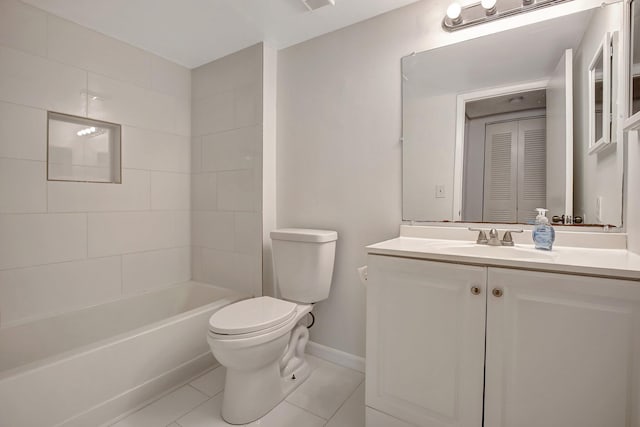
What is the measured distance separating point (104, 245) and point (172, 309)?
26.8 inches

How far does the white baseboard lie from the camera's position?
1.80 meters

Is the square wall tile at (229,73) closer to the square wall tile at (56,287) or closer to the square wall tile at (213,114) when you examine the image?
the square wall tile at (213,114)

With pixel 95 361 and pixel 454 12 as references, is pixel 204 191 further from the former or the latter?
pixel 454 12

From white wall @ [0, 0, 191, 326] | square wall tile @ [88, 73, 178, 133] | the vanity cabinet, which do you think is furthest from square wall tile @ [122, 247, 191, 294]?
the vanity cabinet

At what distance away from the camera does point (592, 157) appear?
4.03ft

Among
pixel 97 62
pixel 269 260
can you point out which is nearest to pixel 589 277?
pixel 269 260

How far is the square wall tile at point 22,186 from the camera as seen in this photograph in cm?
153

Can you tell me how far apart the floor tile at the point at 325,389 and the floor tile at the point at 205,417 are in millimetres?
358

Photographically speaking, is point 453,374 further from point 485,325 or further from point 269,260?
point 269,260

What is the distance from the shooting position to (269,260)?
2.07 meters

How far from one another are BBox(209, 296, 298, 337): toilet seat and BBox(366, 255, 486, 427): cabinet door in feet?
1.52

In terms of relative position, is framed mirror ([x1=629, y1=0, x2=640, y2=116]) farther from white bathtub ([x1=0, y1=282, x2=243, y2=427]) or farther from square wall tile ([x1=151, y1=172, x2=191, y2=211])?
square wall tile ([x1=151, y1=172, x2=191, y2=211])

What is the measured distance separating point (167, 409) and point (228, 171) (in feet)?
4.98

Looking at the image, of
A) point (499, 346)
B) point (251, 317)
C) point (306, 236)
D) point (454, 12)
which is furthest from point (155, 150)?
point (499, 346)
